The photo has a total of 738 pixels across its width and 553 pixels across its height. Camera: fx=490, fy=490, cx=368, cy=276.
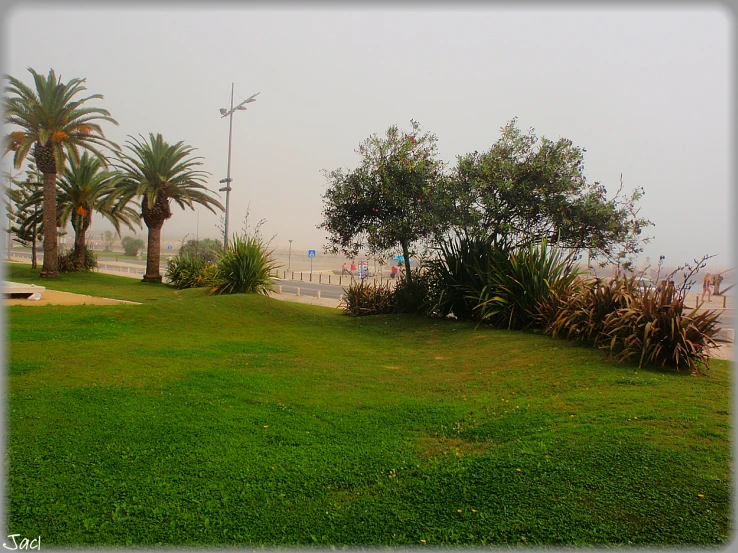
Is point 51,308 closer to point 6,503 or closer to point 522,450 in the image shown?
point 6,503

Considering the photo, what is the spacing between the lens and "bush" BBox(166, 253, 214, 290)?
24.5 m

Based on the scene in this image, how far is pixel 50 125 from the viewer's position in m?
23.9

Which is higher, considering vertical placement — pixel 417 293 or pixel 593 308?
pixel 593 308

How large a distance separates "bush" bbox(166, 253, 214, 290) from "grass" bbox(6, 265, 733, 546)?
59.0 feet

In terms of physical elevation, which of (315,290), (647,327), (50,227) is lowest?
(315,290)

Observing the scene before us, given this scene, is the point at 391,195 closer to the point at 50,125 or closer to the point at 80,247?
the point at 50,125

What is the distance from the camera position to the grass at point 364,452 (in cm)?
295

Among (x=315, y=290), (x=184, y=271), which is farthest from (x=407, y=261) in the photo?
(x=315, y=290)

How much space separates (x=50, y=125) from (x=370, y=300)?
65.7ft

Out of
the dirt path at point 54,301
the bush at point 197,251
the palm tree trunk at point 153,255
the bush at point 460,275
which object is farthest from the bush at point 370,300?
the palm tree trunk at point 153,255

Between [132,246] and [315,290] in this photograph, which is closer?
[315,290]

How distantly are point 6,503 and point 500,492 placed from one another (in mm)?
3213

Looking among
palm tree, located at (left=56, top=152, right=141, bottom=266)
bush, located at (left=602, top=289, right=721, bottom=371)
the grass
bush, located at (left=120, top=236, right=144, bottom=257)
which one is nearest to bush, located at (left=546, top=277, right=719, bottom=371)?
bush, located at (left=602, top=289, right=721, bottom=371)

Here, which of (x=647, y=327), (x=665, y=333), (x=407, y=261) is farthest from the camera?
(x=407, y=261)
